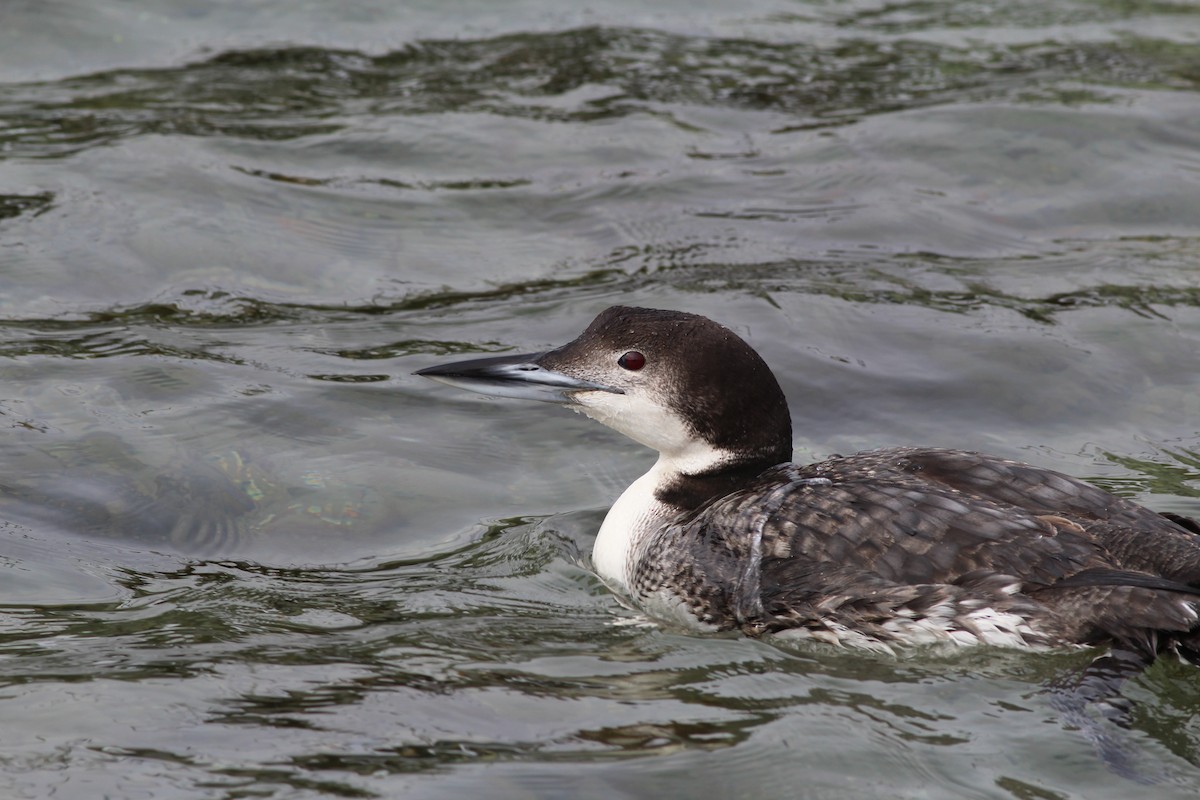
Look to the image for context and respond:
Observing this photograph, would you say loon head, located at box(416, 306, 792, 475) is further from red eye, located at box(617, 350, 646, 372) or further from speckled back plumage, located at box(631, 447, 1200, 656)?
speckled back plumage, located at box(631, 447, 1200, 656)

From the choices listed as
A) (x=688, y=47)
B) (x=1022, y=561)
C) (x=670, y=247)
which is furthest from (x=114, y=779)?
(x=688, y=47)

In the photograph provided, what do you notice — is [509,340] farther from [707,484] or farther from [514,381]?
[707,484]

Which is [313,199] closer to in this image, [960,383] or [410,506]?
[410,506]

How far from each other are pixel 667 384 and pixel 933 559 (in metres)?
1.16

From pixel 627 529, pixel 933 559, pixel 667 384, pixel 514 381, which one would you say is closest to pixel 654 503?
pixel 627 529

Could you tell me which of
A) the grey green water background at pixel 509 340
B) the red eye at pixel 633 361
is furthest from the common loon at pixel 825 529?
the grey green water background at pixel 509 340

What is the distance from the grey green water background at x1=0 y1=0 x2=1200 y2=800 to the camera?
4082 mm

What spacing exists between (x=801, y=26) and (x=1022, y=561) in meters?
7.68

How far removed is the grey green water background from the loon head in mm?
619

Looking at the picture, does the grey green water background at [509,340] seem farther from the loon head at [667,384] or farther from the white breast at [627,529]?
→ the loon head at [667,384]

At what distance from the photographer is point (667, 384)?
5289 millimetres

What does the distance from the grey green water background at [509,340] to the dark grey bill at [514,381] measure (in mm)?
597

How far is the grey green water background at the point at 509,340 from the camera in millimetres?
4082

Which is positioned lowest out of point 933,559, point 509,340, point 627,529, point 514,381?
point 627,529
